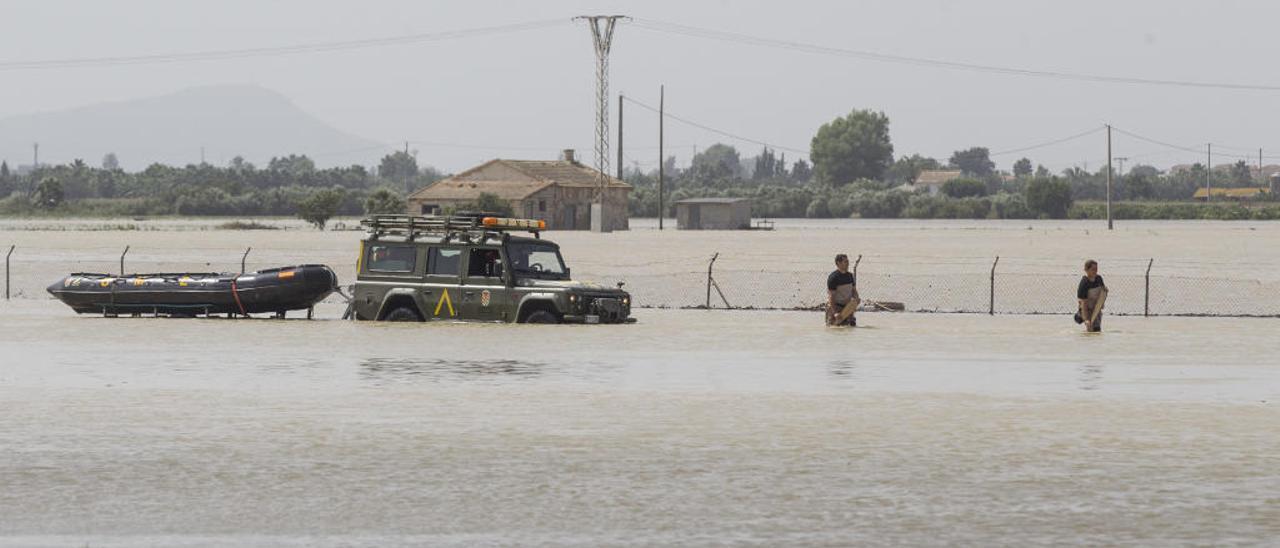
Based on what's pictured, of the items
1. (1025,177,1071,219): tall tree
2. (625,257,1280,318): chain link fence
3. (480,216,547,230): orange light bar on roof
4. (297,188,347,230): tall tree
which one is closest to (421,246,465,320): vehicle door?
(480,216,547,230): orange light bar on roof

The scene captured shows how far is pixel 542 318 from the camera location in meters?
27.2

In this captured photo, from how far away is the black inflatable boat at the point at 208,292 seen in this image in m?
30.5

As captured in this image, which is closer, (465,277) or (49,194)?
(465,277)

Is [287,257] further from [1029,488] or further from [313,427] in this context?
[1029,488]

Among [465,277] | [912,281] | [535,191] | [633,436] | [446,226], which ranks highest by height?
[535,191]

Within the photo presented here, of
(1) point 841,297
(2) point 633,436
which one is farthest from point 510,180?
(2) point 633,436

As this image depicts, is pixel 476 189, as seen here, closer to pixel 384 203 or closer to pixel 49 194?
pixel 384 203

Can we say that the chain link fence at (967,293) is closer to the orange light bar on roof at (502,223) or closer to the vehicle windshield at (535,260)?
the vehicle windshield at (535,260)

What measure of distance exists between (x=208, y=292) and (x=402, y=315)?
4.79 meters

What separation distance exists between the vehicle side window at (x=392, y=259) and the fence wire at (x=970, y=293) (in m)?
8.01

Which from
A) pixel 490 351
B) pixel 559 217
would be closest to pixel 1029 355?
pixel 490 351

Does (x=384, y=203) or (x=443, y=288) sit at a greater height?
(x=384, y=203)

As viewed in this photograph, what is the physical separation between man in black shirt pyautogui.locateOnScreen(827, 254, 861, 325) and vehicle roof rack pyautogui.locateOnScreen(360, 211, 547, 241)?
16.2 ft

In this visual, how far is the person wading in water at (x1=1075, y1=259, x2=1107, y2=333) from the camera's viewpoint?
2764cm
